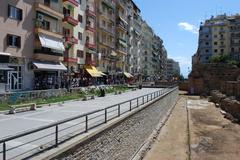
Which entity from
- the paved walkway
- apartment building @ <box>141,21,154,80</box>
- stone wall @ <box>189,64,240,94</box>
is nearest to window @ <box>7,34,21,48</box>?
the paved walkway

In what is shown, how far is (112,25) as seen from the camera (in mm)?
77688

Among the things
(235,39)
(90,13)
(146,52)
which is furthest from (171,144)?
(146,52)

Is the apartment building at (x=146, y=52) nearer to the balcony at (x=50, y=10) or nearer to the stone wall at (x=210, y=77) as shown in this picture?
the stone wall at (x=210, y=77)

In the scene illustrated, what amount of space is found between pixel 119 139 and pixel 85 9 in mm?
43297

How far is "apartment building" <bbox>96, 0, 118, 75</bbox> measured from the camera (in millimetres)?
67875

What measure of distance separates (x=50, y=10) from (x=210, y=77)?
6665cm

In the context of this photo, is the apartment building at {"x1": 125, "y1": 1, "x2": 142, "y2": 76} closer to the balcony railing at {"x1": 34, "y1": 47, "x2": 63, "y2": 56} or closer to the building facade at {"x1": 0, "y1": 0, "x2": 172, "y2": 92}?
the building facade at {"x1": 0, "y1": 0, "x2": 172, "y2": 92}

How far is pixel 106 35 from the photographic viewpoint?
72812mm

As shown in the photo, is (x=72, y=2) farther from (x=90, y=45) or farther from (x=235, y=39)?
(x=235, y=39)

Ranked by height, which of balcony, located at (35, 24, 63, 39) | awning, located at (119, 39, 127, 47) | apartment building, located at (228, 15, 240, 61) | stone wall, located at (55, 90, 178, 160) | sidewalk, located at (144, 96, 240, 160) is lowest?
sidewalk, located at (144, 96, 240, 160)

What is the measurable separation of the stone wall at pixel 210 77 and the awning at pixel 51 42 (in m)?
58.0

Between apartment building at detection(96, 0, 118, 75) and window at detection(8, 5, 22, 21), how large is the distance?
104 feet

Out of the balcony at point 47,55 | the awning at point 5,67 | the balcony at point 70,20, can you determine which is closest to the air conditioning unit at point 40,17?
the balcony at point 47,55

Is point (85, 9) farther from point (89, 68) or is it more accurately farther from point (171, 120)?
point (171, 120)
